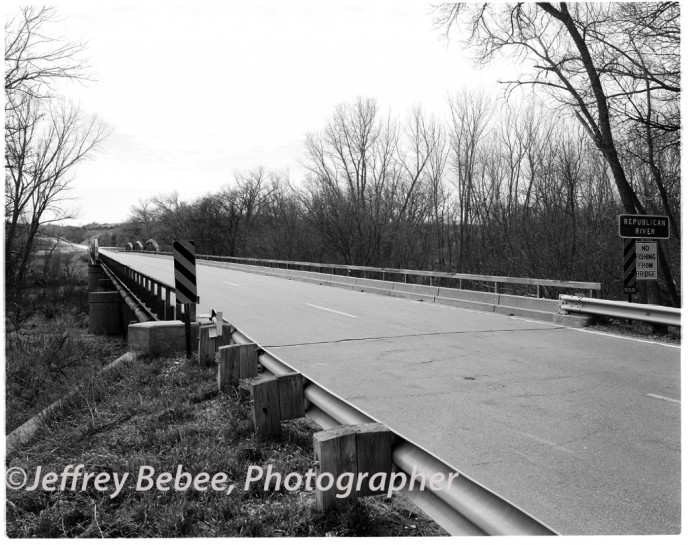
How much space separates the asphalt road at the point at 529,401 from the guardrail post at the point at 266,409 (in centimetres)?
130

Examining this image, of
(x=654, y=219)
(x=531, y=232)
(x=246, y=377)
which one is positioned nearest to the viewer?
(x=246, y=377)

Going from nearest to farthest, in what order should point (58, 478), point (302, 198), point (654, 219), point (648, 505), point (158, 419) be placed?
point (648, 505), point (58, 478), point (158, 419), point (654, 219), point (302, 198)

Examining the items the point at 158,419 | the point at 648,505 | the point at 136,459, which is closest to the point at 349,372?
the point at 158,419

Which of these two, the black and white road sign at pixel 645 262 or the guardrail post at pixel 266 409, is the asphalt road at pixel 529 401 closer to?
the guardrail post at pixel 266 409

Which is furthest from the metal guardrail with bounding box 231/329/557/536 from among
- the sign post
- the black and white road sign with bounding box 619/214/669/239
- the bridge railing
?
the black and white road sign with bounding box 619/214/669/239

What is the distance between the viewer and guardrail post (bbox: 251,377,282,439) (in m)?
4.64

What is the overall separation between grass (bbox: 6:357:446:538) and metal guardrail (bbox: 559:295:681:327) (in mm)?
7758

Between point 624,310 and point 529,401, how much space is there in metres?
5.84

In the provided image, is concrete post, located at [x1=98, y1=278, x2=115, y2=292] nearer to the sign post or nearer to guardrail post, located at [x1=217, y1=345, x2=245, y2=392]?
the sign post

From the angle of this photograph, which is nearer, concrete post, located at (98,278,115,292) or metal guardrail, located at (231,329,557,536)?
metal guardrail, located at (231,329,557,536)

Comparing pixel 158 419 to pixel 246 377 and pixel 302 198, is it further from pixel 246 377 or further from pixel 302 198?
pixel 302 198

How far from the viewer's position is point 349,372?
7.72 metres

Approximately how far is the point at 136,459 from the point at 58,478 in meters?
0.66

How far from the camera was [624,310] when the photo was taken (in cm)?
1085
